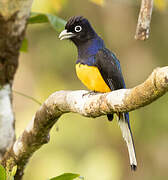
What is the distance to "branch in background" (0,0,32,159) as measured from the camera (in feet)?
14.0

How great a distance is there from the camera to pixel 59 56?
1032 cm

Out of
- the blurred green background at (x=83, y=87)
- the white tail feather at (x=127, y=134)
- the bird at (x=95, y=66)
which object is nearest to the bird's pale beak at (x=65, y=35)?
the bird at (x=95, y=66)

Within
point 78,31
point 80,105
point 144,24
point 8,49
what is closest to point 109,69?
point 78,31

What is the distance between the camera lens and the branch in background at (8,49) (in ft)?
14.0

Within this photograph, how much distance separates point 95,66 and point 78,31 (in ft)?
1.80

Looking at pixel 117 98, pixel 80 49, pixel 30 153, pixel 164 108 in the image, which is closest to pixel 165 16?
pixel 164 108

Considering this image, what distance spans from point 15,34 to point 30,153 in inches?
44.9

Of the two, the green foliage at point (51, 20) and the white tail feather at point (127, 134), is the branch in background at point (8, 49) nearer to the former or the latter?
the green foliage at point (51, 20)

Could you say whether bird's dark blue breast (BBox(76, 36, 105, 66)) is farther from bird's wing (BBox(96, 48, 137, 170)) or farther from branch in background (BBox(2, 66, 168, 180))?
branch in background (BBox(2, 66, 168, 180))

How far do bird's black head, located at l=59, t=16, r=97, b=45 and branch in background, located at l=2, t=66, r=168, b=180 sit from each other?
993mm

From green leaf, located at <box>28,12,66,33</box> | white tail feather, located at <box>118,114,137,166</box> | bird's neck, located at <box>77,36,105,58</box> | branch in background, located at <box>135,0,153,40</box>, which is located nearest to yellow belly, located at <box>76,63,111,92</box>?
bird's neck, located at <box>77,36,105,58</box>

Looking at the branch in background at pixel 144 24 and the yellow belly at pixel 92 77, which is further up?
the branch in background at pixel 144 24

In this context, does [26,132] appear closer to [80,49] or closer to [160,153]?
[80,49]

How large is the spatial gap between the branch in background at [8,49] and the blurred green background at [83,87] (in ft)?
15.0
